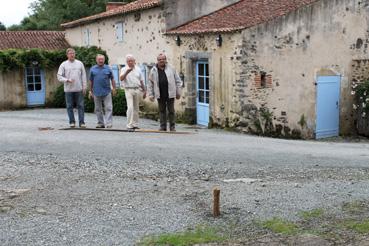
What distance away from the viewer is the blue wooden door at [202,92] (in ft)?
51.9

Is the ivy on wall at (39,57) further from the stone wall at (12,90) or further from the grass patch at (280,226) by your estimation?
the grass patch at (280,226)

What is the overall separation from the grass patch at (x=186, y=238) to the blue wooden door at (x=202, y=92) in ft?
35.3

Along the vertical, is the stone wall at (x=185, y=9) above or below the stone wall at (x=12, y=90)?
above

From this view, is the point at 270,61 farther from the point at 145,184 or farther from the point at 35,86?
the point at 35,86

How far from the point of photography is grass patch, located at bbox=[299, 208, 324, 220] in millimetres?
5689

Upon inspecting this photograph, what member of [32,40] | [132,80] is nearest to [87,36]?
[32,40]

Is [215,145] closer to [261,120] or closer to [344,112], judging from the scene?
[261,120]

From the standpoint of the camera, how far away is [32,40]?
25391mm

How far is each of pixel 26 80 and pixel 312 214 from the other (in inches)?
803

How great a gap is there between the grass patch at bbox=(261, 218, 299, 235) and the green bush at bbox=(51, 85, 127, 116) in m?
14.6

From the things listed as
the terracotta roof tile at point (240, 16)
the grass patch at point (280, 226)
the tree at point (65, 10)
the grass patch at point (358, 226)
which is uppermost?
the tree at point (65, 10)

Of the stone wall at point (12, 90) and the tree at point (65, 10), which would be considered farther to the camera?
the tree at point (65, 10)

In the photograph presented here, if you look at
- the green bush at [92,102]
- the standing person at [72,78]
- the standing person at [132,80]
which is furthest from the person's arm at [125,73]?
the green bush at [92,102]

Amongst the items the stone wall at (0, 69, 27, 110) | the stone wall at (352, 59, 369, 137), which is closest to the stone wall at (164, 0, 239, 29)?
the stone wall at (352, 59, 369, 137)
